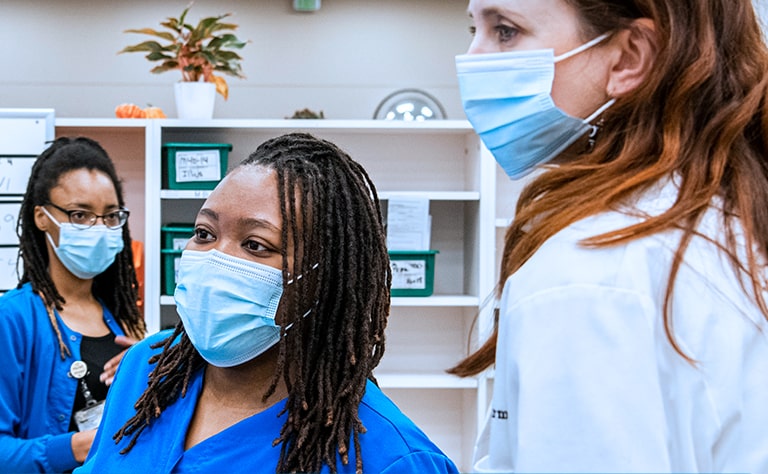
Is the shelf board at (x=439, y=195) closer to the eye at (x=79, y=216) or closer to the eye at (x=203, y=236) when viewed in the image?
the eye at (x=79, y=216)

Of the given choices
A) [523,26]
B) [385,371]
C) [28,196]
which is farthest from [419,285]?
[523,26]

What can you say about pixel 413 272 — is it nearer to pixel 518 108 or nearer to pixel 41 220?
pixel 41 220

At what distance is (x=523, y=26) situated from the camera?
0.86 meters

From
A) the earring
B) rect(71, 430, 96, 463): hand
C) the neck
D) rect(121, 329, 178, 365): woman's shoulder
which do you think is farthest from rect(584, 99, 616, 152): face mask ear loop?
rect(71, 430, 96, 463): hand

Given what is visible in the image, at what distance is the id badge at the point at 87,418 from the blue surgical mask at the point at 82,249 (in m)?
0.39

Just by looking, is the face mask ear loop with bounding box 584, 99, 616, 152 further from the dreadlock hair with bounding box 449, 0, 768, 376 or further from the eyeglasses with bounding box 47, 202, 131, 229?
the eyeglasses with bounding box 47, 202, 131, 229

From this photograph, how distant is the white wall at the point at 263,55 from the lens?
3783mm

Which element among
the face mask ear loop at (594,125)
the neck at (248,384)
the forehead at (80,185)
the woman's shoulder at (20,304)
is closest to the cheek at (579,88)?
the face mask ear loop at (594,125)

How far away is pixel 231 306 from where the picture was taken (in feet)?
4.12

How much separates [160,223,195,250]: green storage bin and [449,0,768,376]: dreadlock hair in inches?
100

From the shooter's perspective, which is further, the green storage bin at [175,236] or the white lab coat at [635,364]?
the green storage bin at [175,236]

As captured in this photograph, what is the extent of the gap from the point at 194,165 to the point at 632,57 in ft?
8.65

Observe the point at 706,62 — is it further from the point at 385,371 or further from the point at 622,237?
the point at 385,371

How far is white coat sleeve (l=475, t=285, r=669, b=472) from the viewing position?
27.0 inches
